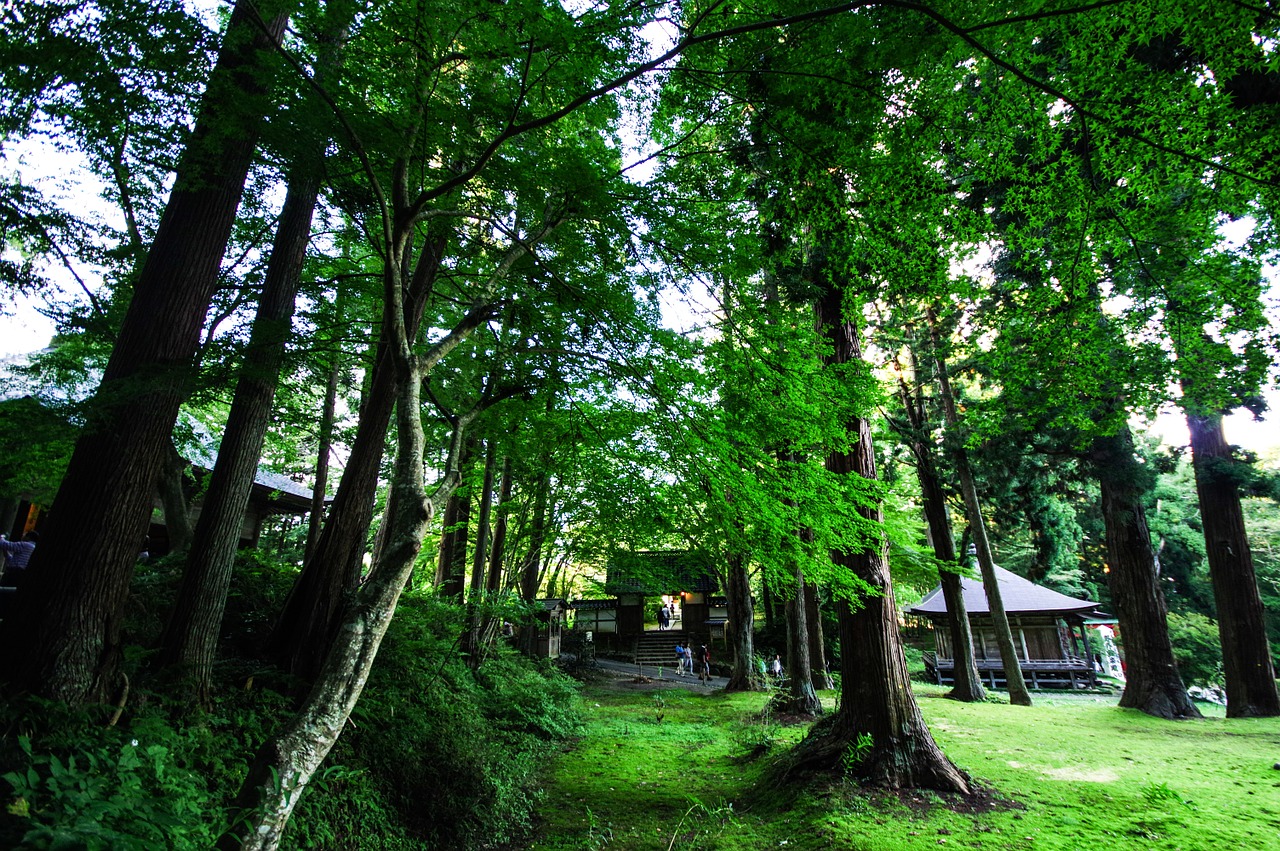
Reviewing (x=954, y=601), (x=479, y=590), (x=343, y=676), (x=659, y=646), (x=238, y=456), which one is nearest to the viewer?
(x=343, y=676)

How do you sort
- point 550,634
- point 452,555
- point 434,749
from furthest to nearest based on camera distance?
1. point 550,634
2. point 452,555
3. point 434,749

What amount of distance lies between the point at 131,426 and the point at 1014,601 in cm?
2072

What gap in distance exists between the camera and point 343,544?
5461 millimetres

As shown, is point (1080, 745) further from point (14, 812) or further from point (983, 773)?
point (14, 812)

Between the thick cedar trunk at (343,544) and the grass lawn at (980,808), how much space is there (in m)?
2.78

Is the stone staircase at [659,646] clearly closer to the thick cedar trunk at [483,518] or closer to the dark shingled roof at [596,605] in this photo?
the dark shingled roof at [596,605]

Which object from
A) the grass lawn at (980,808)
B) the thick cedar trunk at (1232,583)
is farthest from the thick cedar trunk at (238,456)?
the thick cedar trunk at (1232,583)

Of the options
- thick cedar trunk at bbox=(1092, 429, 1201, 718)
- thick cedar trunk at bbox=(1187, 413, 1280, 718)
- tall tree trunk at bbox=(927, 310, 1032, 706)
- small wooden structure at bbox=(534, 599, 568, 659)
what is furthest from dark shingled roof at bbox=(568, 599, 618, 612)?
thick cedar trunk at bbox=(1187, 413, 1280, 718)

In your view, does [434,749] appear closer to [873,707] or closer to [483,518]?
[873,707]

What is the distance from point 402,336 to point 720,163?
10.6 feet

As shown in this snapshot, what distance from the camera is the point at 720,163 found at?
4.84 m

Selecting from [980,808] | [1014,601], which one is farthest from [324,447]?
[1014,601]

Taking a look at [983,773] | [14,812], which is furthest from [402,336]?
[983,773]

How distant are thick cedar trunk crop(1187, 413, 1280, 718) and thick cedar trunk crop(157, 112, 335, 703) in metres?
13.7
